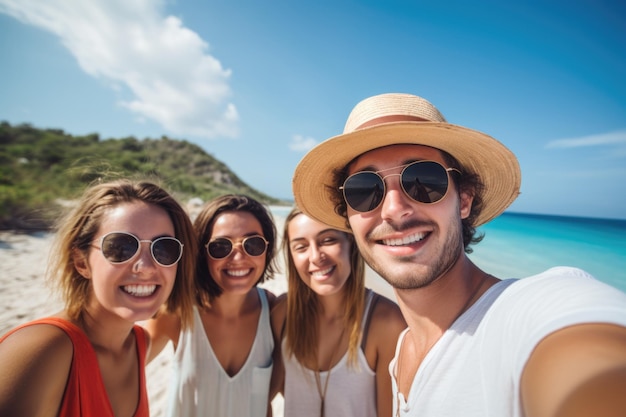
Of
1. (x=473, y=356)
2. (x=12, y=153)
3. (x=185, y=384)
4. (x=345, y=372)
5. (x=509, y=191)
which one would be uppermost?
(x=12, y=153)

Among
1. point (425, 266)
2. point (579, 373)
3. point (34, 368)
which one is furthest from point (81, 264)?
point (579, 373)

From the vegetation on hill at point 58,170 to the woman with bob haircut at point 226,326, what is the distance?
62 centimetres

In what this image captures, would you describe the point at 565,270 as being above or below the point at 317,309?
above

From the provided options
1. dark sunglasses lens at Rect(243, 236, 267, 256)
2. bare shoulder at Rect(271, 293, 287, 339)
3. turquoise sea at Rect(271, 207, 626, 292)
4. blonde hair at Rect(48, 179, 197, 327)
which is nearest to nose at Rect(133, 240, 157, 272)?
blonde hair at Rect(48, 179, 197, 327)

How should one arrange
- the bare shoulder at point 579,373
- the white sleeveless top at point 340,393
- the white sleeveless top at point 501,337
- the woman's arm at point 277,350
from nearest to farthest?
the bare shoulder at point 579,373 < the white sleeveless top at point 501,337 < the white sleeveless top at point 340,393 < the woman's arm at point 277,350

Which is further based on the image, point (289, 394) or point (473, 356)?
point (289, 394)

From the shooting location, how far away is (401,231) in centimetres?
152

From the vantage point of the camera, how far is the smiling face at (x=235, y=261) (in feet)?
8.31

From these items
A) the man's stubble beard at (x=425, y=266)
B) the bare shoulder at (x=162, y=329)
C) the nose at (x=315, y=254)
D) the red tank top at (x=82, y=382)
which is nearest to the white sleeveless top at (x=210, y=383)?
the bare shoulder at (x=162, y=329)

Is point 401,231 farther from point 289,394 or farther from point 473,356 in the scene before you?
point 289,394

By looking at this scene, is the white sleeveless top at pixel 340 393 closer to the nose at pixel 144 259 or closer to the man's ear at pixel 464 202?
the man's ear at pixel 464 202

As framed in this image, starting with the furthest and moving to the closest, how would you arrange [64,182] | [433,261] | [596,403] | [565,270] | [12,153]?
[12,153], [64,182], [433,261], [565,270], [596,403]

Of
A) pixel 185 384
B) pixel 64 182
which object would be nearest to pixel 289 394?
pixel 185 384

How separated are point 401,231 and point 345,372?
1421mm
